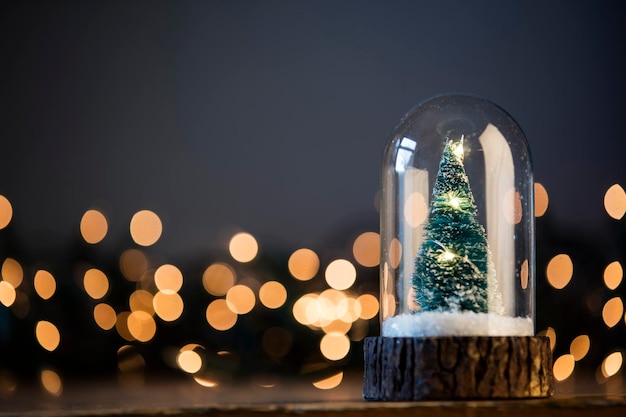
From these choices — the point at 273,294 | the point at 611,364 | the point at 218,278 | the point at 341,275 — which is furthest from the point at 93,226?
the point at 611,364

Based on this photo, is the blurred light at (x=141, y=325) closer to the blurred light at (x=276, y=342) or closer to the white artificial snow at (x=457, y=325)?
the blurred light at (x=276, y=342)

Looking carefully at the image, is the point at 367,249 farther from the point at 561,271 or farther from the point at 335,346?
the point at 561,271

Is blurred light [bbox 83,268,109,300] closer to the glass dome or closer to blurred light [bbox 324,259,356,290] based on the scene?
blurred light [bbox 324,259,356,290]

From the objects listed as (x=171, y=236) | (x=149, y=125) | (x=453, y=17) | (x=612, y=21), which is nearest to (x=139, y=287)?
(x=171, y=236)

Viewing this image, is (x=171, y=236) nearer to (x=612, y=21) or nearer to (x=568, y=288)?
(x=568, y=288)

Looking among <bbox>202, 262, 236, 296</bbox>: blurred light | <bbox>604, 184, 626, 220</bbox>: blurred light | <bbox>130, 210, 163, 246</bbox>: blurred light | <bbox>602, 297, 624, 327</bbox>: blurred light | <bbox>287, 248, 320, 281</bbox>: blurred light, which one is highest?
<bbox>604, 184, 626, 220</bbox>: blurred light

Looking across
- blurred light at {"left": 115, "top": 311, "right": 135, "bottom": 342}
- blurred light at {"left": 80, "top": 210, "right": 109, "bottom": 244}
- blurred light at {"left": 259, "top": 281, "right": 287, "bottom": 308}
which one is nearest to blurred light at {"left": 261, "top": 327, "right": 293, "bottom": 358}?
blurred light at {"left": 259, "top": 281, "right": 287, "bottom": 308}
